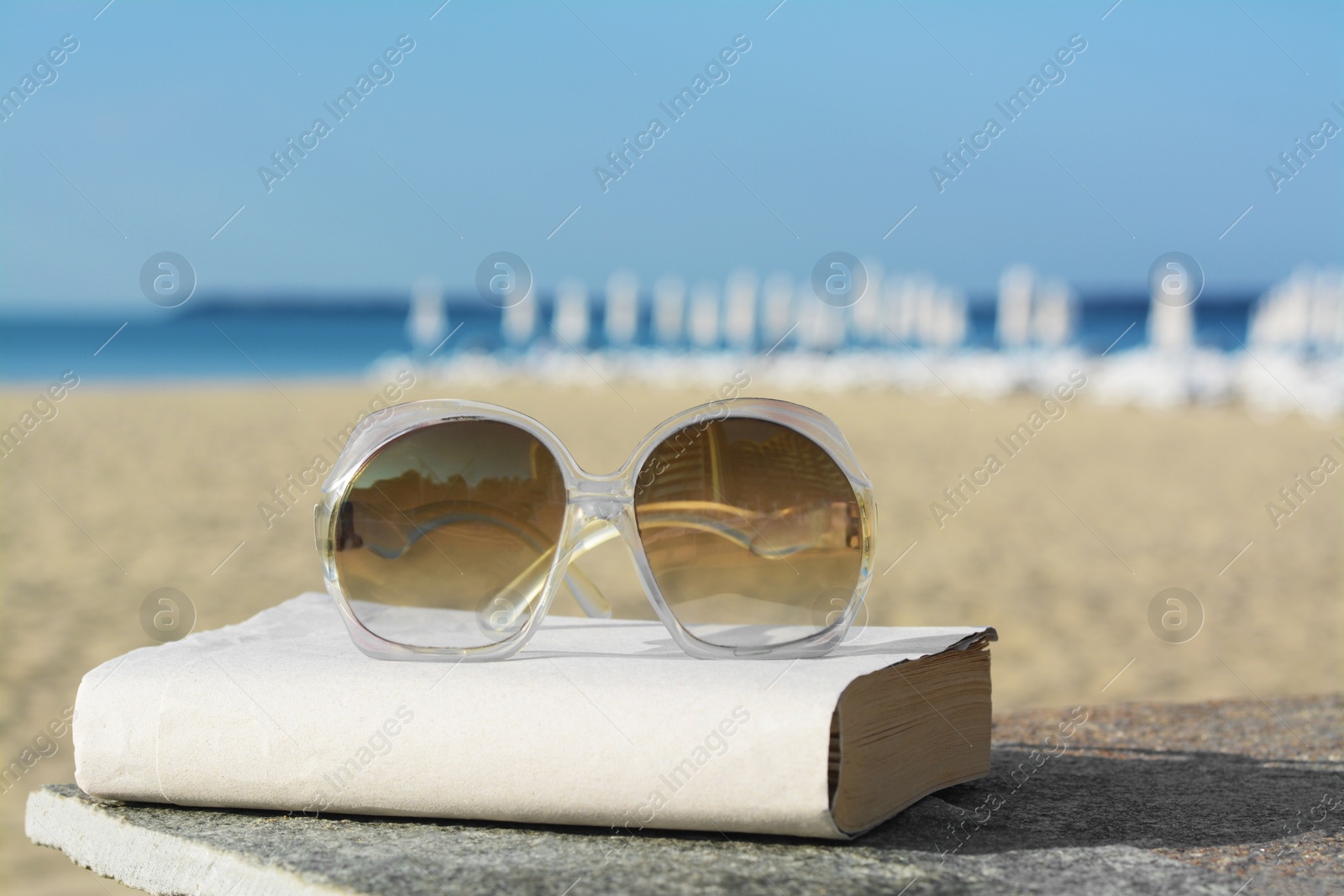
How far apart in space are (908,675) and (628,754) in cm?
27

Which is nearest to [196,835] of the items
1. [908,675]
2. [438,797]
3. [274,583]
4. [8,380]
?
[438,797]

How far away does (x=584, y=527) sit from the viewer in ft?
3.93

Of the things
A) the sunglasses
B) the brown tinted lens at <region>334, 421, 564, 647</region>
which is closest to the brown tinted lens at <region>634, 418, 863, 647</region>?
the sunglasses

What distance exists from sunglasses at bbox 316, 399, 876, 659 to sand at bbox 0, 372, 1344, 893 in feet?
7.16

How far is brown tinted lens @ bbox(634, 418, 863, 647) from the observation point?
1.15m

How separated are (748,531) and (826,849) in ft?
1.13

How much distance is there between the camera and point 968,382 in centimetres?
1839

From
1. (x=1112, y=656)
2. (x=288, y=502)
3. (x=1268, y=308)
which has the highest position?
(x=1268, y=308)

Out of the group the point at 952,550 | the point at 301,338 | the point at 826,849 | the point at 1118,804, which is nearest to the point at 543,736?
the point at 826,849

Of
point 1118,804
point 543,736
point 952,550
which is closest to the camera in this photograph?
point 543,736

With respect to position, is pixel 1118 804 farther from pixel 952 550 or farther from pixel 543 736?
pixel 952 550

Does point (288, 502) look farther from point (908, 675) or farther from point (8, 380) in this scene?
point (8, 380)

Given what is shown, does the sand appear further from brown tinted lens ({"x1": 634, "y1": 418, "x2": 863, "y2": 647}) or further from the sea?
the sea

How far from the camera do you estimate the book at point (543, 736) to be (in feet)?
2.96
